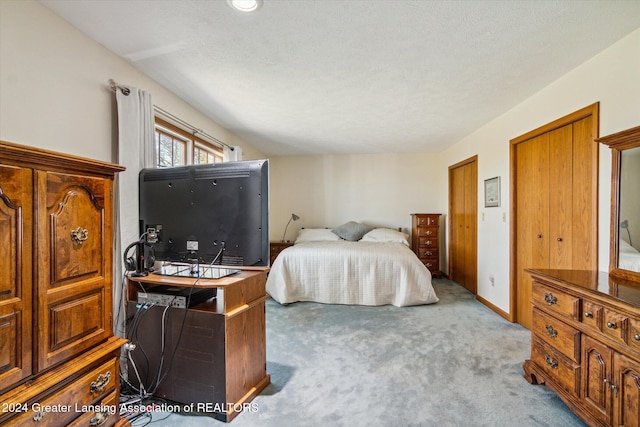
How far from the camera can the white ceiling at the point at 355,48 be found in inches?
55.9

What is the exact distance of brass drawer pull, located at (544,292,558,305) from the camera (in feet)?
5.22

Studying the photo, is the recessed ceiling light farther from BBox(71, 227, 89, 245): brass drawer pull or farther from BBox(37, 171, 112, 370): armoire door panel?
BBox(71, 227, 89, 245): brass drawer pull

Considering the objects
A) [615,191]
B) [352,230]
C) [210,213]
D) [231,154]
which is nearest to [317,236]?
[352,230]

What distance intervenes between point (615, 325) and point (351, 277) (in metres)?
2.40

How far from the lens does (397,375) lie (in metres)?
1.91

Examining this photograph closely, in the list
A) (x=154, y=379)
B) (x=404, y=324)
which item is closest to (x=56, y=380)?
(x=154, y=379)

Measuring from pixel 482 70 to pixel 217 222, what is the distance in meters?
2.24

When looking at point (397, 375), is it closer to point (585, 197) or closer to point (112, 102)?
point (585, 197)

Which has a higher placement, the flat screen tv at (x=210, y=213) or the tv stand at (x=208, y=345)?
the flat screen tv at (x=210, y=213)

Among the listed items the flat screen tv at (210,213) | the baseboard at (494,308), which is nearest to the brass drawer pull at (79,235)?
the flat screen tv at (210,213)

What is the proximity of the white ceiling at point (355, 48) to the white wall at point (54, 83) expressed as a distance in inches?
4.2

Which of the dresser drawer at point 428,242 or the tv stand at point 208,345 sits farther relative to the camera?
the dresser drawer at point 428,242

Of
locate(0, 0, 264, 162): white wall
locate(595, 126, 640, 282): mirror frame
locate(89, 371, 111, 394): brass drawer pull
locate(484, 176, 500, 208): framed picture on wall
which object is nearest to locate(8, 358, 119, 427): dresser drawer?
locate(89, 371, 111, 394): brass drawer pull

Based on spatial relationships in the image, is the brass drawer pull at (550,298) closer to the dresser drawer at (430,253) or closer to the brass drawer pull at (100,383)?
the brass drawer pull at (100,383)
